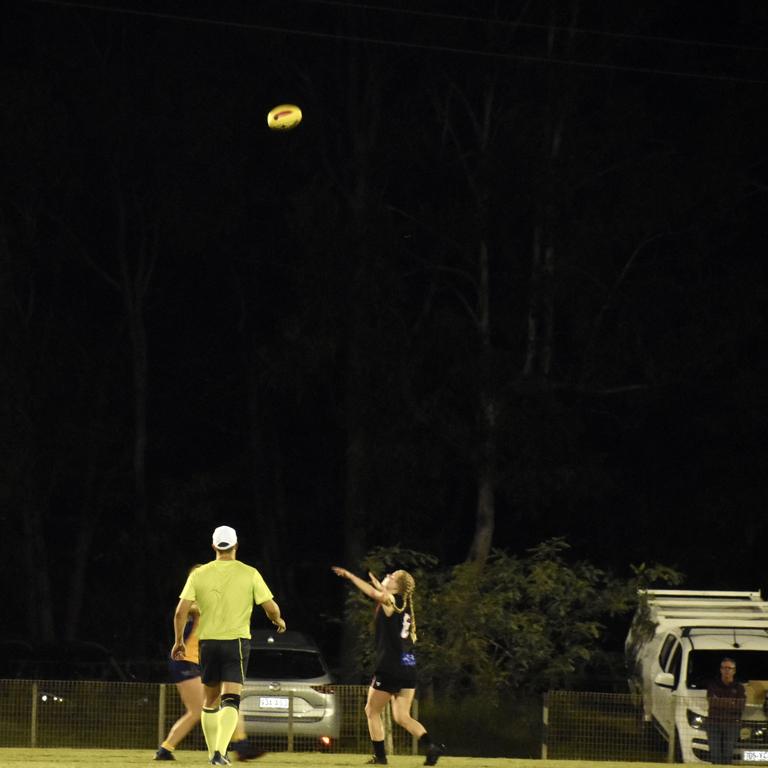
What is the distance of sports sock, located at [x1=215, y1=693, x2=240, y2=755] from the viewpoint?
13.8 metres

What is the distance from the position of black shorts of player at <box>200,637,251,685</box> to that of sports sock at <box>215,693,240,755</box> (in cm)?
13

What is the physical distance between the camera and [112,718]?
23359 millimetres

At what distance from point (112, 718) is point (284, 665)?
2293mm

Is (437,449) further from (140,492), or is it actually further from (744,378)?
(140,492)

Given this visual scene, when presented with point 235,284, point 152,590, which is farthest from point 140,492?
point 235,284

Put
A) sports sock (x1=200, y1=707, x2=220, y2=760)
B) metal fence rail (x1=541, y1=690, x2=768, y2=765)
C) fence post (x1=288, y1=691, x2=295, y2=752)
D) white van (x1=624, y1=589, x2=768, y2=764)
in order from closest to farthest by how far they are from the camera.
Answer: sports sock (x1=200, y1=707, x2=220, y2=760) → white van (x1=624, y1=589, x2=768, y2=764) → metal fence rail (x1=541, y1=690, x2=768, y2=765) → fence post (x1=288, y1=691, x2=295, y2=752)

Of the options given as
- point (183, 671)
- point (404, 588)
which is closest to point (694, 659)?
point (404, 588)

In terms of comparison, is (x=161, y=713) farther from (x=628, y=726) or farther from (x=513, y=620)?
(x=513, y=620)

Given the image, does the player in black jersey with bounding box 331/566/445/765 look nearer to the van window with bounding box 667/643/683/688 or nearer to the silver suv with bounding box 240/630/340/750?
the silver suv with bounding box 240/630/340/750

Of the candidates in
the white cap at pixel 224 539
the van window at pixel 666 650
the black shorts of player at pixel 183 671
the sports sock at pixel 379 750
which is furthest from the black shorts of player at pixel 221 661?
the van window at pixel 666 650

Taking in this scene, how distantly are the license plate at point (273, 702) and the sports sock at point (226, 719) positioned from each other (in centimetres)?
856

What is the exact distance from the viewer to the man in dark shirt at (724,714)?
20.6 meters

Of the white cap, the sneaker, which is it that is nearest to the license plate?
the sneaker

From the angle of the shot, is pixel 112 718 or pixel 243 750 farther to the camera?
pixel 112 718
